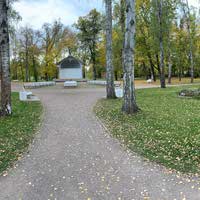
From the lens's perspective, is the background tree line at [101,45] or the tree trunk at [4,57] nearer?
the tree trunk at [4,57]

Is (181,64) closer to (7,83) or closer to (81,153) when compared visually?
(7,83)

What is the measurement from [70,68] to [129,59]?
35.6m

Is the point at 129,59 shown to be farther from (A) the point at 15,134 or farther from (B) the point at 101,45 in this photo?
(B) the point at 101,45

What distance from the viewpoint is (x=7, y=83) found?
35.6ft

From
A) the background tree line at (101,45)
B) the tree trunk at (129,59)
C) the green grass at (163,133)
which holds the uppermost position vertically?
the background tree line at (101,45)

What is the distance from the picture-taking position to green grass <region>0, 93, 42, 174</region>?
20.6 ft

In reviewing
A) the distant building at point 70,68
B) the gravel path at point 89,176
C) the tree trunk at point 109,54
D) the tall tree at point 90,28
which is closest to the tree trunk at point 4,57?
the gravel path at point 89,176

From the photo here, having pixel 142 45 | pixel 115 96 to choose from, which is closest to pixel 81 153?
pixel 115 96

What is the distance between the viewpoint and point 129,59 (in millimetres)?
10906

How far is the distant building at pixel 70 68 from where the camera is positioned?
45684 mm

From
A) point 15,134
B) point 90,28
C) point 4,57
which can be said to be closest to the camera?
point 15,134

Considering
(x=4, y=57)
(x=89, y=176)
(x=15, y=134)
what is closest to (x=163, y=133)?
(x=89, y=176)

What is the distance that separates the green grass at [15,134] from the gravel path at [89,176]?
0.86 feet

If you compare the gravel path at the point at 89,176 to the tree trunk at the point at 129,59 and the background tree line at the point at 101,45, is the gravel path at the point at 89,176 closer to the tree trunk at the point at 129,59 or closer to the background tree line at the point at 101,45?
the tree trunk at the point at 129,59
